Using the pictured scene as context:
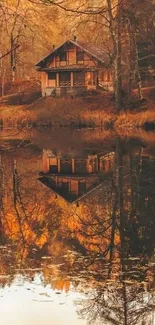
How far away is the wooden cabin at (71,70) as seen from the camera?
5488 cm

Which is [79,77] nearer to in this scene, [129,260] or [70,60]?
[70,60]

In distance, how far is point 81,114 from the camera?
39719 mm

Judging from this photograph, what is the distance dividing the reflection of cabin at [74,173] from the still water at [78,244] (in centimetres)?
4

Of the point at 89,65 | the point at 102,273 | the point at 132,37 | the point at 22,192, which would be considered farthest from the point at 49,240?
the point at 89,65

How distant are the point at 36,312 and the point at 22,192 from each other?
775cm

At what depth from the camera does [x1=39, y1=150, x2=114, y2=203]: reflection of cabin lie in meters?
14.3

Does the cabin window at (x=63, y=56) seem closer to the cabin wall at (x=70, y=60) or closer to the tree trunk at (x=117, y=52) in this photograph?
the cabin wall at (x=70, y=60)

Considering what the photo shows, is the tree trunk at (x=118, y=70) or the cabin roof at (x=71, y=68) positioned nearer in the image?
the tree trunk at (x=118, y=70)

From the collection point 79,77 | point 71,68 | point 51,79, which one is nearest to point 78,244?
point 71,68

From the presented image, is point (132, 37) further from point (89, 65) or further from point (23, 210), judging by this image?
point (23, 210)

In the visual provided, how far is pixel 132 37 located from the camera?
1602 inches

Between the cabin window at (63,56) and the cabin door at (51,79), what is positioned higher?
the cabin window at (63,56)

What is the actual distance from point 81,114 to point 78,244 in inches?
1233

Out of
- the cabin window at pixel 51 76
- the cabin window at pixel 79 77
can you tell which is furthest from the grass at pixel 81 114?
the cabin window at pixel 51 76
